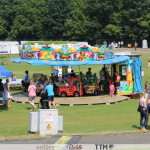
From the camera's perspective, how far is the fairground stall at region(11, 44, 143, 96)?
85.6 feet

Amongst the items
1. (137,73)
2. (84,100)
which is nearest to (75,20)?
(137,73)

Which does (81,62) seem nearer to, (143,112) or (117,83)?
(117,83)

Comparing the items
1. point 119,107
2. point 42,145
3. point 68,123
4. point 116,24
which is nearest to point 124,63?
point 119,107

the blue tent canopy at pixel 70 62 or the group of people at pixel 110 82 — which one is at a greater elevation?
the blue tent canopy at pixel 70 62

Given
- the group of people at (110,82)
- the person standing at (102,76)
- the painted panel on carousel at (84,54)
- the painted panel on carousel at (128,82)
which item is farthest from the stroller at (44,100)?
the person standing at (102,76)

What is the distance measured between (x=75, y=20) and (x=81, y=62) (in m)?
75.1

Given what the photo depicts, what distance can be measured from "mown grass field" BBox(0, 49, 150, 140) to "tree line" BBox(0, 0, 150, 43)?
215ft

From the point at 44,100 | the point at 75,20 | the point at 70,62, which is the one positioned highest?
the point at 75,20

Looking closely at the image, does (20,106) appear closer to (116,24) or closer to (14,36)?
(116,24)

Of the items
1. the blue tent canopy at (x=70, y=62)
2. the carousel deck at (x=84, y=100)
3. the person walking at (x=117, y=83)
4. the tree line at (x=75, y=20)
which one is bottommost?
the carousel deck at (x=84, y=100)

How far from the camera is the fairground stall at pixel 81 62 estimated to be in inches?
1027

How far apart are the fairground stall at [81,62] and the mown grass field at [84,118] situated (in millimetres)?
2644

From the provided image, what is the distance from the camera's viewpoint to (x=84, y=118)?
20625mm

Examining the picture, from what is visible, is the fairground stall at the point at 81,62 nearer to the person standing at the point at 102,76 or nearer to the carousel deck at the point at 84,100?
the person standing at the point at 102,76
